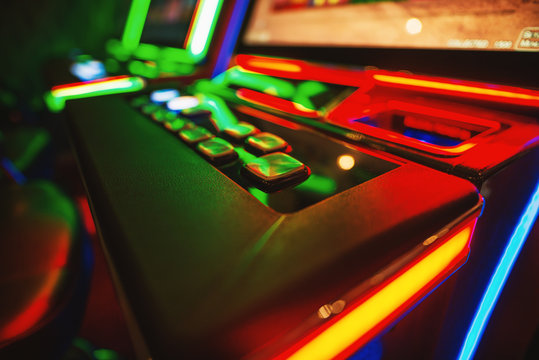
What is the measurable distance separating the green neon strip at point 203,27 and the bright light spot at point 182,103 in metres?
0.29

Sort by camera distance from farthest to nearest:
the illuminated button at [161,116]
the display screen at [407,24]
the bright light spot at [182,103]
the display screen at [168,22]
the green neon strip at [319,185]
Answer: the display screen at [168,22]
the bright light spot at [182,103]
the illuminated button at [161,116]
the display screen at [407,24]
the green neon strip at [319,185]

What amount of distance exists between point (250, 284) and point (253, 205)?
4.1 inches

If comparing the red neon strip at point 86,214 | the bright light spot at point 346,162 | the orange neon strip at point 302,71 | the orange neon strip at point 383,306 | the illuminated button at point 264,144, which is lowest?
the red neon strip at point 86,214

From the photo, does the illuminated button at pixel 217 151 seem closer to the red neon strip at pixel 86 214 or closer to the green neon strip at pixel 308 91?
the green neon strip at pixel 308 91

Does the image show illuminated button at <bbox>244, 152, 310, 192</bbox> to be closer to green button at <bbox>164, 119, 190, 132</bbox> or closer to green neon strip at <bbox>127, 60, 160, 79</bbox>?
green button at <bbox>164, 119, 190, 132</bbox>

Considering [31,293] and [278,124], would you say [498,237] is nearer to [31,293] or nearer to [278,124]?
[278,124]

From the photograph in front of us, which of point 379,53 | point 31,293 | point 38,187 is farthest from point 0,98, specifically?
point 379,53

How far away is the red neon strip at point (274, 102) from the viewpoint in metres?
0.57

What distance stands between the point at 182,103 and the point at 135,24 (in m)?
1.41

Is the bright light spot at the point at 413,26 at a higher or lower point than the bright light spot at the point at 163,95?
higher

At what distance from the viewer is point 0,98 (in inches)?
63.6

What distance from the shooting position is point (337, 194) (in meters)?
0.31

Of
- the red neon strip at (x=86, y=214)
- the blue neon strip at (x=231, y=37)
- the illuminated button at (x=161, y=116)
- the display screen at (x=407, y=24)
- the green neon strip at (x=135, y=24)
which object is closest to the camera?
the display screen at (x=407, y=24)

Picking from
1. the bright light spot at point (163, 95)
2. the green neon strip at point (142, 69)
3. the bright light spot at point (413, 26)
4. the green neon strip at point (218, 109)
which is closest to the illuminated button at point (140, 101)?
the bright light spot at point (163, 95)
